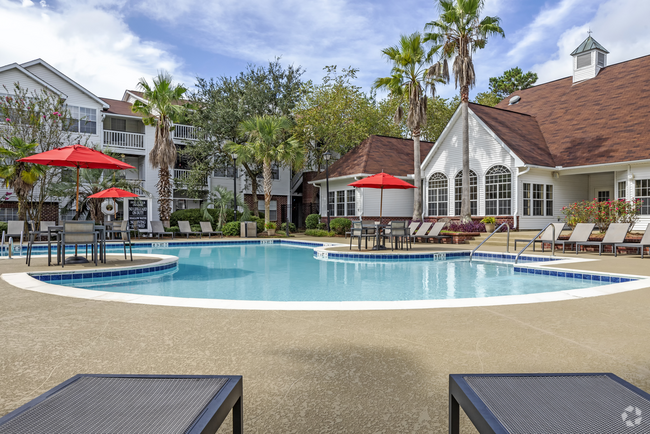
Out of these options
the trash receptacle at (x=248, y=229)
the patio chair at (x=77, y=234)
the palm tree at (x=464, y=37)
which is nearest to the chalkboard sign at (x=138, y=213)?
the trash receptacle at (x=248, y=229)

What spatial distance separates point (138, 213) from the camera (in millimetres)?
21203

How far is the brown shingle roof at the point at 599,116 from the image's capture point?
17.3 metres

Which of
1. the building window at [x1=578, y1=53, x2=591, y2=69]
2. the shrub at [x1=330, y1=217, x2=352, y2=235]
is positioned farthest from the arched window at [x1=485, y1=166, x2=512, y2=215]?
the building window at [x1=578, y1=53, x2=591, y2=69]

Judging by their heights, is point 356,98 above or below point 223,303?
above

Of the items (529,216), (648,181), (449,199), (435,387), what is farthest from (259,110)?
(435,387)

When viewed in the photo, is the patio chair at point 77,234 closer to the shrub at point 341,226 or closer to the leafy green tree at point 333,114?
the shrub at point 341,226

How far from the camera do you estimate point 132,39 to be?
63.4 ft

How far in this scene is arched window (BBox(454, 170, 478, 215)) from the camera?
20516mm

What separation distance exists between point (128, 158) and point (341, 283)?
23.3m

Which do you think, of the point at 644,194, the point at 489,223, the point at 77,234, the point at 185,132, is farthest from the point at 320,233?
the point at 77,234

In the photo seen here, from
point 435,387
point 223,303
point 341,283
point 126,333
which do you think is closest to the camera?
point 435,387

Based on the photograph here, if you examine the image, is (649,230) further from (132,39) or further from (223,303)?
(132,39)

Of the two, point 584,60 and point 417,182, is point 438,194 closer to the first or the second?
point 417,182

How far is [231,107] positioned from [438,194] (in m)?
13.8
